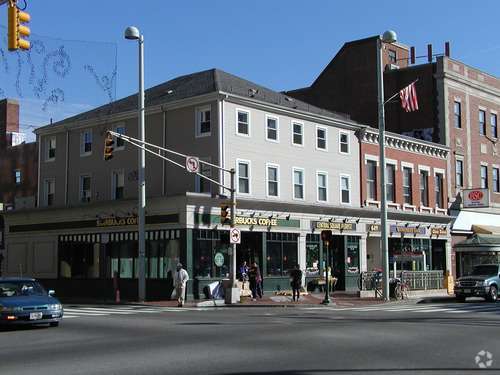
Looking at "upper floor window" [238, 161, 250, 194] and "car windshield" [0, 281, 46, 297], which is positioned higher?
"upper floor window" [238, 161, 250, 194]

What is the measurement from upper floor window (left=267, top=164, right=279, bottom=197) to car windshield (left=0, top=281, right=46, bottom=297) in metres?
19.5

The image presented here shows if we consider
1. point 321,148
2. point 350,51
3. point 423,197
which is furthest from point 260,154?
point 350,51

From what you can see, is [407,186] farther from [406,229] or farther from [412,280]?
[412,280]

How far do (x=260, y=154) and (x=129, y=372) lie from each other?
26.9 m

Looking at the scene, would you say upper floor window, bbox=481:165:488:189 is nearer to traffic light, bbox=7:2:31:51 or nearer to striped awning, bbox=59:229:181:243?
striped awning, bbox=59:229:181:243

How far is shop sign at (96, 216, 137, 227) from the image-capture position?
35844mm

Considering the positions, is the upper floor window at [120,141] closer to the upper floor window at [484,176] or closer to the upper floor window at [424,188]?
the upper floor window at [424,188]

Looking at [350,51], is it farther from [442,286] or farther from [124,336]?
[124,336]

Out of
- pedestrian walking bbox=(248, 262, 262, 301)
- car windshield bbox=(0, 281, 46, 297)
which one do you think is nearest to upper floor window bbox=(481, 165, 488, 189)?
pedestrian walking bbox=(248, 262, 262, 301)

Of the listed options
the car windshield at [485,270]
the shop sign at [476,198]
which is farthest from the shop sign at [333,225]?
the shop sign at [476,198]

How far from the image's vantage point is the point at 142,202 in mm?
32094

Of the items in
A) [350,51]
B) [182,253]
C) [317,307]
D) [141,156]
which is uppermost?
[350,51]

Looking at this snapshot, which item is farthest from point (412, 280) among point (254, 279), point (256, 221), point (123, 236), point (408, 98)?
point (123, 236)

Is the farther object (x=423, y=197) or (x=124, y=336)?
(x=423, y=197)
